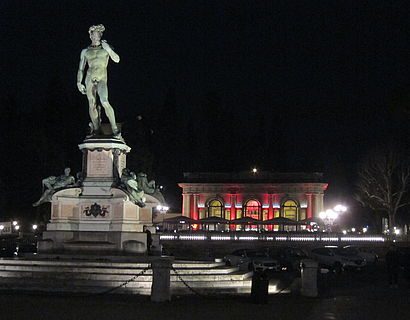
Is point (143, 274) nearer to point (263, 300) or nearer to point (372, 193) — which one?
point (263, 300)

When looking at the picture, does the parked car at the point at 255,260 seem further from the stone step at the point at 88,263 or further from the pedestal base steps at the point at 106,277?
the pedestal base steps at the point at 106,277

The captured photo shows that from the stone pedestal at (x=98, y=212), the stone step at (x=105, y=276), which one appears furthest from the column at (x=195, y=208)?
the stone step at (x=105, y=276)

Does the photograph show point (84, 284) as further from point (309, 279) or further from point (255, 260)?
point (255, 260)

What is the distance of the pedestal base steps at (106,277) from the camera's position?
65.1ft

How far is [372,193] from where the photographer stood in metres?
61.5

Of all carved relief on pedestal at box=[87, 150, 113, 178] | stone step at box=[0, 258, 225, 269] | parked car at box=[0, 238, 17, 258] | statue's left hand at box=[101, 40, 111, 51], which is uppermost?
statue's left hand at box=[101, 40, 111, 51]

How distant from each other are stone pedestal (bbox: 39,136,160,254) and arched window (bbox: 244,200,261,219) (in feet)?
196

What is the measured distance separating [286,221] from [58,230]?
41.9m

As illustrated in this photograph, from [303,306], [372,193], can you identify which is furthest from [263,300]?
[372,193]

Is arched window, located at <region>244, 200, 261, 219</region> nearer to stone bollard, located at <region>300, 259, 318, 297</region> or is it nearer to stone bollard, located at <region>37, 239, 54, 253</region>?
stone bollard, located at <region>37, 239, 54, 253</region>

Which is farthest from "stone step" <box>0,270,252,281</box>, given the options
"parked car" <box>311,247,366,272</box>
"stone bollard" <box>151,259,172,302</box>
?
"parked car" <box>311,247,366,272</box>

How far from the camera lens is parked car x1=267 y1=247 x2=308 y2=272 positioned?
114 feet

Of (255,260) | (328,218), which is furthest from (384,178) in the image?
(255,260)

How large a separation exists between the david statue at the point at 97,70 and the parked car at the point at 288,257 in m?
13.5
